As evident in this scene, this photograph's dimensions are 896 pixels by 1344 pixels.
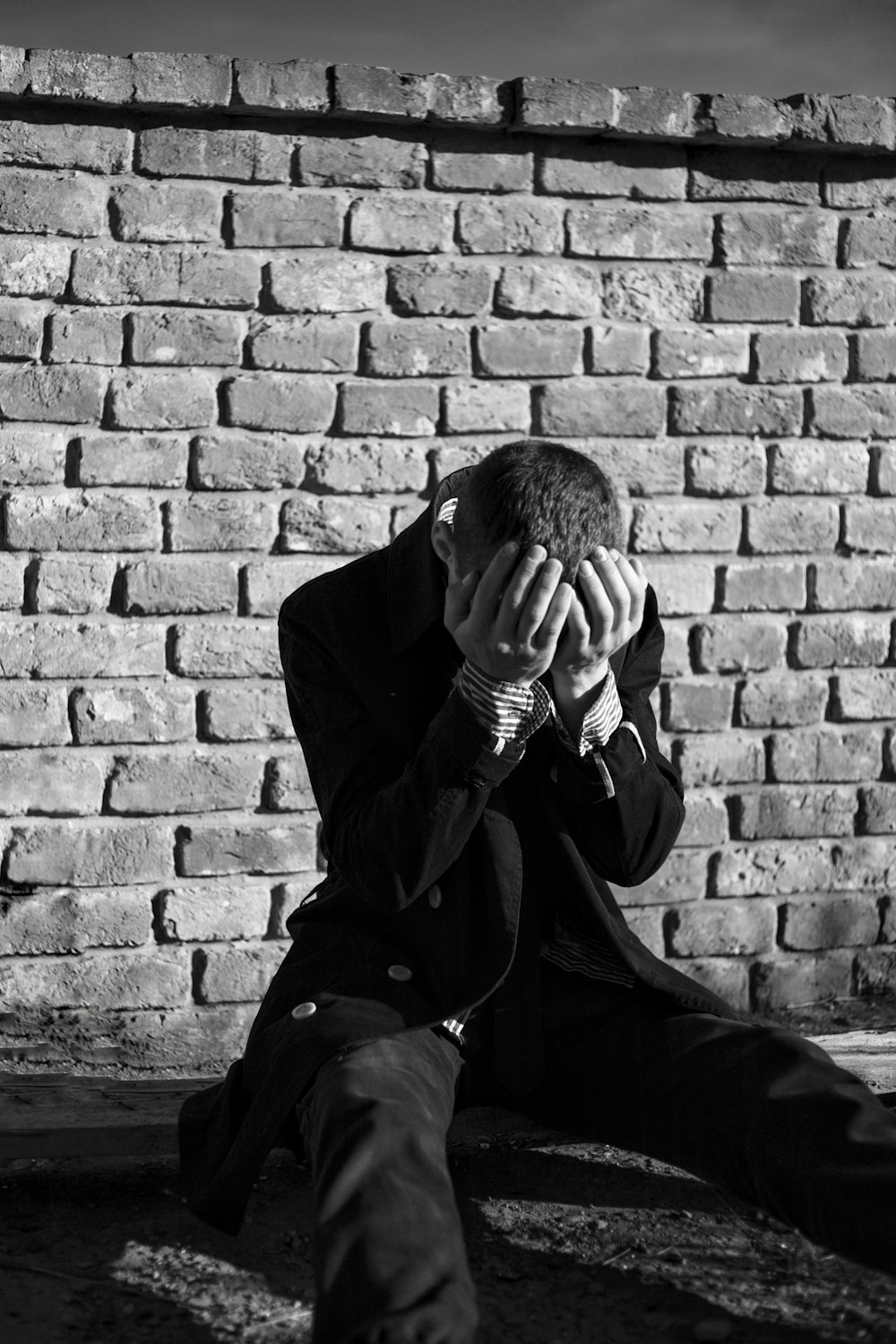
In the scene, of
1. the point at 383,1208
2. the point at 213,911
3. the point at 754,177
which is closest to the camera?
the point at 383,1208

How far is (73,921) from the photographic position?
9.36 feet

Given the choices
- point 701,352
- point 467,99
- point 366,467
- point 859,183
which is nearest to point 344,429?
point 366,467

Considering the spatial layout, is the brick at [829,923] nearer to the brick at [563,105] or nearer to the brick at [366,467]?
the brick at [366,467]

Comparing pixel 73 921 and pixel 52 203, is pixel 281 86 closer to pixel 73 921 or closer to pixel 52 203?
pixel 52 203

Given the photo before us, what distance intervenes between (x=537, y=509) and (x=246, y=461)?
4.12 ft

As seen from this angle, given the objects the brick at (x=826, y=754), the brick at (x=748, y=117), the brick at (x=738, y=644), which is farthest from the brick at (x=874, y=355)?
the brick at (x=826, y=754)

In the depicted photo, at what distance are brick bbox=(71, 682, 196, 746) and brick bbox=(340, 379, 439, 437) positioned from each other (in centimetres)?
76

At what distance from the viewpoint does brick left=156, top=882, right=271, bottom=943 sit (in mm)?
2889

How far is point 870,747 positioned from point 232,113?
88.4 inches

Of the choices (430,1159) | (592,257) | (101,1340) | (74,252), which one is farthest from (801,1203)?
(74,252)

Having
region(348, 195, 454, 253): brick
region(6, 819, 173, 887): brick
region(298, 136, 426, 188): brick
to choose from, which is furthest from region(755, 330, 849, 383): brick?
region(6, 819, 173, 887): brick

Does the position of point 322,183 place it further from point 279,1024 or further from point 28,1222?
point 28,1222

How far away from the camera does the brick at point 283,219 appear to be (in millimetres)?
2820

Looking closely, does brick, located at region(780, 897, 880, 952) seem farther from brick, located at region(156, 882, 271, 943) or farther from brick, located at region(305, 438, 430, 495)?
brick, located at region(305, 438, 430, 495)
